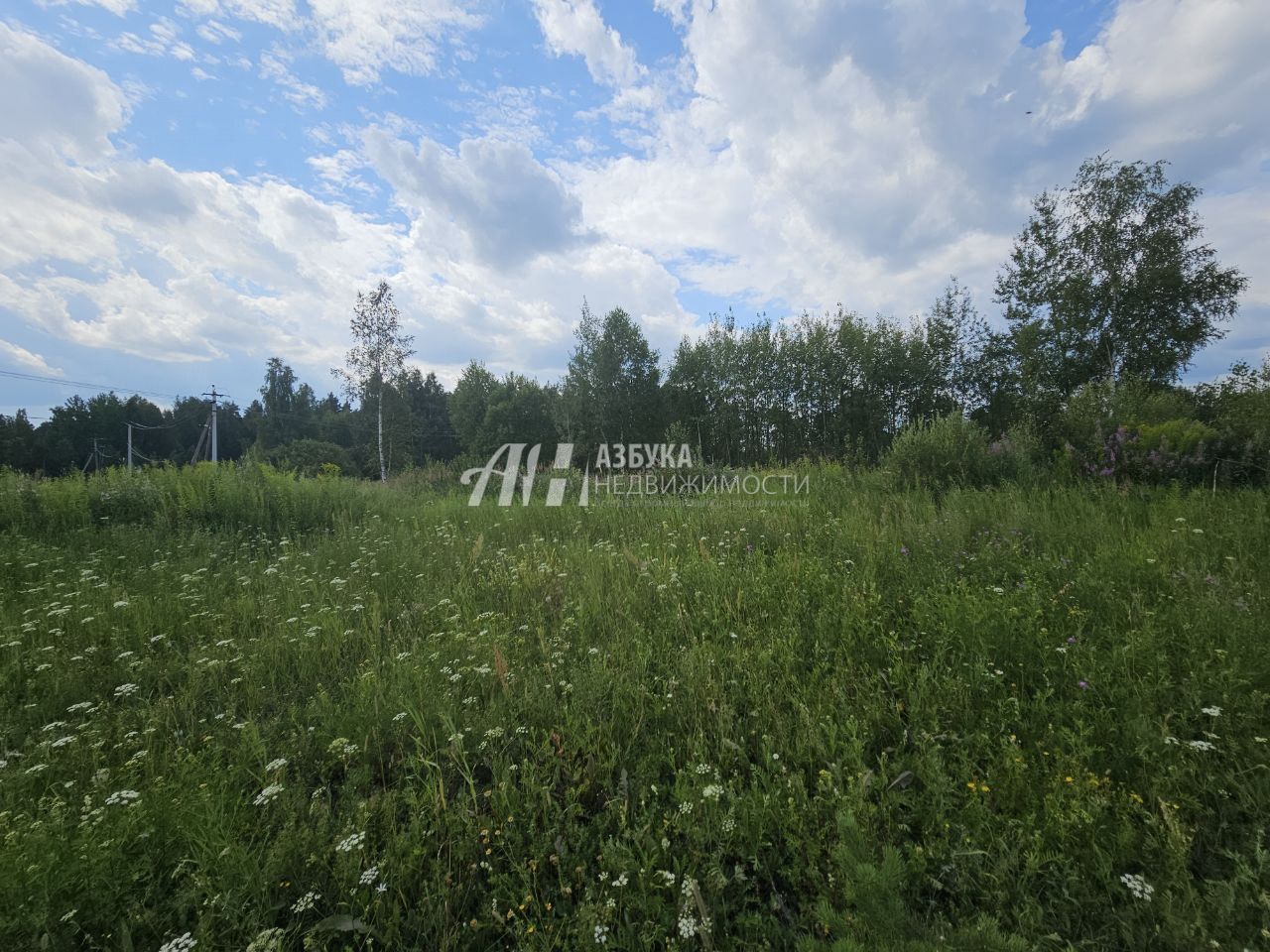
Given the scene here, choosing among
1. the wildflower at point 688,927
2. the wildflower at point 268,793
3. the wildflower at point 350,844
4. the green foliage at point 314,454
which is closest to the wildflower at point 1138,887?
the wildflower at point 688,927

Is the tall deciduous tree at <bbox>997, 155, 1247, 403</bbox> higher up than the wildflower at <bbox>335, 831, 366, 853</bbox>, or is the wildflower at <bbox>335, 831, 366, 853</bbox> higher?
the tall deciduous tree at <bbox>997, 155, 1247, 403</bbox>

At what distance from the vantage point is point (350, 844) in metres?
1.79

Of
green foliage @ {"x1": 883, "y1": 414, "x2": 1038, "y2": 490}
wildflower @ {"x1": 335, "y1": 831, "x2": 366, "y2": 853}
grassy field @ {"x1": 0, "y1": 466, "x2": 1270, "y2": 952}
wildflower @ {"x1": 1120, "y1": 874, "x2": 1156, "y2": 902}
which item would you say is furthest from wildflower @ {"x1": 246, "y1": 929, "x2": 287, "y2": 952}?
green foliage @ {"x1": 883, "y1": 414, "x2": 1038, "y2": 490}

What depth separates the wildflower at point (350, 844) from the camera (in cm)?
179

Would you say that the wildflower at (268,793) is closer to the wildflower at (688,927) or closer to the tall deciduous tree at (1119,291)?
the wildflower at (688,927)

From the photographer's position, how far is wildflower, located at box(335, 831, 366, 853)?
179cm

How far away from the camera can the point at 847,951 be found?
1.15 meters

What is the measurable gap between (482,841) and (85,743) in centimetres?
230

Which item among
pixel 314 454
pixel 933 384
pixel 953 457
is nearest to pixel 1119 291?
pixel 933 384

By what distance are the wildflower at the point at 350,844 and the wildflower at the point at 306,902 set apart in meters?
0.13

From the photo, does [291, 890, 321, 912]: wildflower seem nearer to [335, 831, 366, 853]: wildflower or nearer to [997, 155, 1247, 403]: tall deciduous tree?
[335, 831, 366, 853]: wildflower
